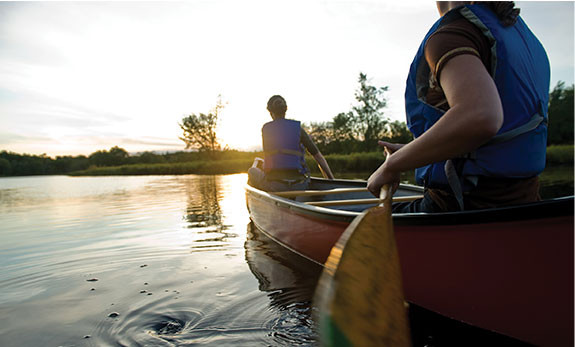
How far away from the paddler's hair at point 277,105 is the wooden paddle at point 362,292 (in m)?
3.37

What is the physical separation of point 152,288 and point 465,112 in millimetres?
2675

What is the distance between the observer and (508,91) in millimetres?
1257

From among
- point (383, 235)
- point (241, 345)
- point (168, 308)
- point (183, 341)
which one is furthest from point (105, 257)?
point (383, 235)

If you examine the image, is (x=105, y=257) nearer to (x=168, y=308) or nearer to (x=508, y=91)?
(x=168, y=308)

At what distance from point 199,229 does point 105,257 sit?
1.50 metres

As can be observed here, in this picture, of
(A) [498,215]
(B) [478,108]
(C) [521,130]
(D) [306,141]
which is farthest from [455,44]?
(D) [306,141]

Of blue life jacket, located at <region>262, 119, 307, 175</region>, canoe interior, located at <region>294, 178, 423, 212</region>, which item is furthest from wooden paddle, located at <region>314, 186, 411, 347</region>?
blue life jacket, located at <region>262, 119, 307, 175</region>

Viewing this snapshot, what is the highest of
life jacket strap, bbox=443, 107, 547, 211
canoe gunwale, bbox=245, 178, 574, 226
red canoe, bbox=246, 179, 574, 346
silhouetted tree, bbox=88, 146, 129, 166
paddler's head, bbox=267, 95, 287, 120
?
silhouetted tree, bbox=88, 146, 129, 166

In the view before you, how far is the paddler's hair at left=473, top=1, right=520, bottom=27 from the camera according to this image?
123 centimetres

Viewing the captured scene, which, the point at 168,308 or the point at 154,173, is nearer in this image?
the point at 168,308

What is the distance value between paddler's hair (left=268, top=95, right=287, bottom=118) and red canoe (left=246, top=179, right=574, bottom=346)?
2987 mm

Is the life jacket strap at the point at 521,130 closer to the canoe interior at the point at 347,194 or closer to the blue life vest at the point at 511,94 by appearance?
the blue life vest at the point at 511,94

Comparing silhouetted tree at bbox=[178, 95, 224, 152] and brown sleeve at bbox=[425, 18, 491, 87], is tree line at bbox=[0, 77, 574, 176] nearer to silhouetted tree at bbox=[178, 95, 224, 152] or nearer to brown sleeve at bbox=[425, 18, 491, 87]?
silhouetted tree at bbox=[178, 95, 224, 152]

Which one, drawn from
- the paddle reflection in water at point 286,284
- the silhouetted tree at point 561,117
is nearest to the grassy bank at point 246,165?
the silhouetted tree at point 561,117
